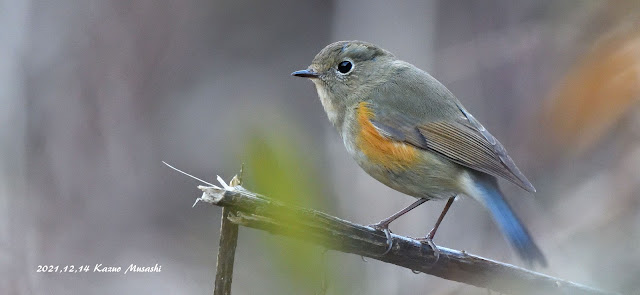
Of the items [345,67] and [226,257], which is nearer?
→ [226,257]

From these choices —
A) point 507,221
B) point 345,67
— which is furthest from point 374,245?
point 345,67

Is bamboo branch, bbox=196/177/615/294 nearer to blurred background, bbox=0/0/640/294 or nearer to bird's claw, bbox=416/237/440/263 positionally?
bird's claw, bbox=416/237/440/263

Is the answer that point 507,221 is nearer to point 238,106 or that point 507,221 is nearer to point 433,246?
point 433,246

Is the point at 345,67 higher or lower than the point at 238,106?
A: higher

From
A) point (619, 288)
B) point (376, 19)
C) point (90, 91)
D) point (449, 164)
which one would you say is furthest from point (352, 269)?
point (90, 91)

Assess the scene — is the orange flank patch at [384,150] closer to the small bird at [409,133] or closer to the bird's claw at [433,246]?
the small bird at [409,133]

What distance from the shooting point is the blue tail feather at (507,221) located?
2.76 meters

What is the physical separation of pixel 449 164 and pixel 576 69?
690 mm

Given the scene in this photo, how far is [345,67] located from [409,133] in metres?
0.60

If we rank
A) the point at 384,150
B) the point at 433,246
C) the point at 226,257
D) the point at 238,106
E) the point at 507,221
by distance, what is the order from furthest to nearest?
the point at 384,150
the point at 238,106
the point at 507,221
the point at 433,246
the point at 226,257

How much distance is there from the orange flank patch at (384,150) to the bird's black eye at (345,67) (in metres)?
0.50

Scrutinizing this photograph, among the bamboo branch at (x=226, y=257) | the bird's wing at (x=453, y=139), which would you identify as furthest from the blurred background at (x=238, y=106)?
the bamboo branch at (x=226, y=257)

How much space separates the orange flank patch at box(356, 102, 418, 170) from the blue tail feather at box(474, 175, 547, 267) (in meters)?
0.33

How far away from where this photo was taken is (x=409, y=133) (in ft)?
11.4
